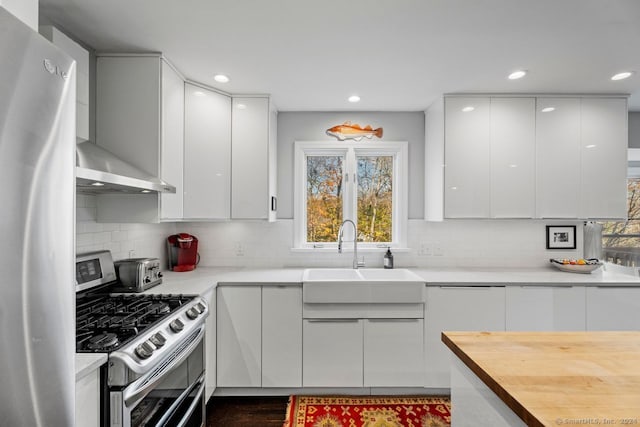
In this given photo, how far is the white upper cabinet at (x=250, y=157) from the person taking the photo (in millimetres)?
2760

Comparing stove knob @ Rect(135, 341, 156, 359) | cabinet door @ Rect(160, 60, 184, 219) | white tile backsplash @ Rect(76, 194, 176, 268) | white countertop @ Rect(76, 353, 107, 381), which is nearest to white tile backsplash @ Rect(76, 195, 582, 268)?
white tile backsplash @ Rect(76, 194, 176, 268)

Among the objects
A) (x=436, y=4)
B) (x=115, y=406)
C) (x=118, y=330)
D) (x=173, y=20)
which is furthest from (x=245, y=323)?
(x=436, y=4)

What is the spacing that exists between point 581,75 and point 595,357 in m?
2.18

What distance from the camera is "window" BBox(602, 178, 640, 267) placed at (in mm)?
3102

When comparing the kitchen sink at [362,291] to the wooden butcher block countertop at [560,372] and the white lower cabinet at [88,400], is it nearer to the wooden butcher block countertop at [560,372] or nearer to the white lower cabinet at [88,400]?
the wooden butcher block countertop at [560,372]

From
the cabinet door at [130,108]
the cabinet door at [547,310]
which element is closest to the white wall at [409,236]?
the cabinet door at [547,310]

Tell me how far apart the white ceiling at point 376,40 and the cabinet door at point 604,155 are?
0.17 meters

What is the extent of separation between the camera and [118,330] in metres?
1.41

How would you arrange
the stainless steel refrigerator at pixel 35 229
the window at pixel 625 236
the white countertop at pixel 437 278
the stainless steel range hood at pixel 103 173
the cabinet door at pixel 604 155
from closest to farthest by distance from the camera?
the stainless steel refrigerator at pixel 35 229 → the stainless steel range hood at pixel 103 173 → the white countertop at pixel 437 278 → the cabinet door at pixel 604 155 → the window at pixel 625 236

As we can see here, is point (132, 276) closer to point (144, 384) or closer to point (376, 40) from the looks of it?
point (144, 384)

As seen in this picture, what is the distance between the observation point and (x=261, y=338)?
8.01 ft

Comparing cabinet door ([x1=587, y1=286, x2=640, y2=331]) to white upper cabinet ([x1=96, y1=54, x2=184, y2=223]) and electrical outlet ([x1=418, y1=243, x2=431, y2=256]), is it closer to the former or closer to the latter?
electrical outlet ([x1=418, y1=243, x2=431, y2=256])

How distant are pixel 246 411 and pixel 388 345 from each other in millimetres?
1130

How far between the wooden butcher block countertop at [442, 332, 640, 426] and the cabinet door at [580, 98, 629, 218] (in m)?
1.89
